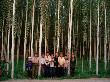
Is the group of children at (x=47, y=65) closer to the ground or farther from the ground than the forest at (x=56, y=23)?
closer to the ground

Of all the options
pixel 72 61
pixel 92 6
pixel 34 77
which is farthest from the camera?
pixel 92 6

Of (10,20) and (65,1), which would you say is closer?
(10,20)

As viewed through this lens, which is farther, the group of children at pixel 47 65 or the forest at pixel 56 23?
the forest at pixel 56 23

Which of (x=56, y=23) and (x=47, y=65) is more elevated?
(x=56, y=23)

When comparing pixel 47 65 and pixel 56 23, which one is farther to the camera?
pixel 56 23

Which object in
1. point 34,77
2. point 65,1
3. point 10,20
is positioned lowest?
point 34,77

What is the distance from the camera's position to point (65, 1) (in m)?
40.0

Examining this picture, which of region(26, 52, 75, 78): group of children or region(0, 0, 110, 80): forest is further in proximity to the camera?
region(0, 0, 110, 80): forest

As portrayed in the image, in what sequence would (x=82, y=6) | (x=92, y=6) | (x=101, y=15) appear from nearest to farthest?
(x=101, y=15) < (x=92, y=6) < (x=82, y=6)

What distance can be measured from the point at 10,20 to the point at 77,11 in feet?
57.3

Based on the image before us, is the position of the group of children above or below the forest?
below

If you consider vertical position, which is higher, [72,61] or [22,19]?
[22,19]

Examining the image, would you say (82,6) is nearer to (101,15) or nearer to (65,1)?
(65,1)

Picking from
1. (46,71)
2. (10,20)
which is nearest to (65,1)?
(10,20)
